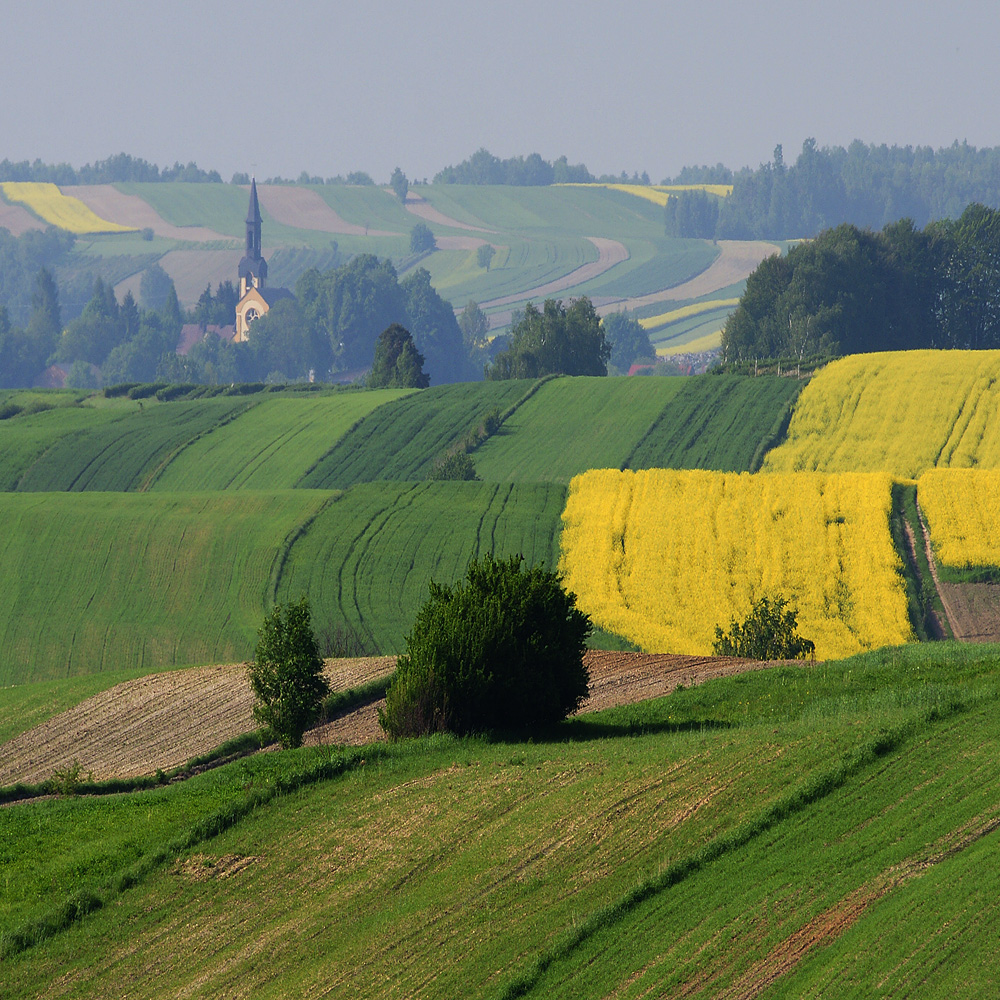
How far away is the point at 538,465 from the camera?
10006 cm

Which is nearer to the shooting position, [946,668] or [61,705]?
[946,668]

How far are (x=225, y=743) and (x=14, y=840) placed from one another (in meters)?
11.7

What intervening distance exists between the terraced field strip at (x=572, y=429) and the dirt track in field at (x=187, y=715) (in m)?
47.7

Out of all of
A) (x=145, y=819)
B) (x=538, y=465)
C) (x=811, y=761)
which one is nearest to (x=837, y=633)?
(x=811, y=761)

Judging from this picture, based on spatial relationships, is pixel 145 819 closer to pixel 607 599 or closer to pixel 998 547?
pixel 607 599

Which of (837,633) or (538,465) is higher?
(538,465)

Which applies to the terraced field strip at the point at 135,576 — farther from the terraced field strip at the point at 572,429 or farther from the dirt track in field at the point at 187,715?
the terraced field strip at the point at 572,429

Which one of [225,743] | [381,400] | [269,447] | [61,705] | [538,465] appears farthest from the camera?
[381,400]

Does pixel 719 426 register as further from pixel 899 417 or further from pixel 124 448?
pixel 124 448

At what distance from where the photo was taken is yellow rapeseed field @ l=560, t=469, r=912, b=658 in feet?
197

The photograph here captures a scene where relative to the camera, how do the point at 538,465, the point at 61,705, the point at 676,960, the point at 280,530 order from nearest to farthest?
the point at 676,960 → the point at 61,705 → the point at 280,530 → the point at 538,465

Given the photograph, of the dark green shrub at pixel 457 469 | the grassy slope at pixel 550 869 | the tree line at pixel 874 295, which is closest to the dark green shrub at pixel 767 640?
the grassy slope at pixel 550 869

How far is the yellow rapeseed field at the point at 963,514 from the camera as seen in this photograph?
2530 inches

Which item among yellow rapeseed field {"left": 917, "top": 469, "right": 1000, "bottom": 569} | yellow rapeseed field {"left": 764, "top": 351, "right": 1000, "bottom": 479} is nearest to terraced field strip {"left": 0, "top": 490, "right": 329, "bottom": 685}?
yellow rapeseed field {"left": 917, "top": 469, "right": 1000, "bottom": 569}
